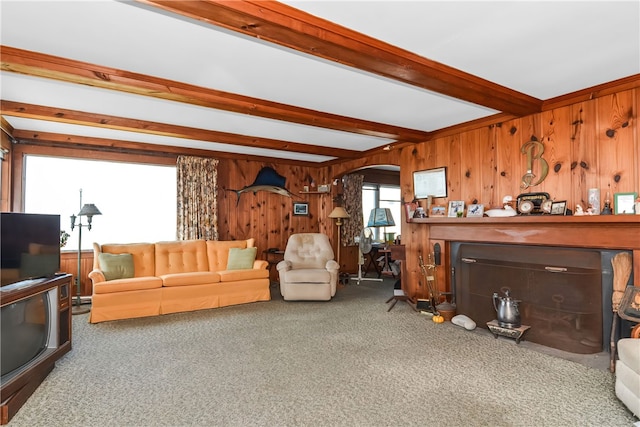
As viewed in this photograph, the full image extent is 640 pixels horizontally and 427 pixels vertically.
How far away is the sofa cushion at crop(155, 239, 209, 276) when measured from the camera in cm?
486

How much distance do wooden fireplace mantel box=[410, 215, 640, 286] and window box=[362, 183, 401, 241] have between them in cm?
377

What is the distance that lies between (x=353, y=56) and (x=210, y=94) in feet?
4.97

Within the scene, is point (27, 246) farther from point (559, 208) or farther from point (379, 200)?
point (379, 200)

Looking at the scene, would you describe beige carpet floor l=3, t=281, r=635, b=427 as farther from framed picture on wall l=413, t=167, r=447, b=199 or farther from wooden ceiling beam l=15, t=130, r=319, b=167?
wooden ceiling beam l=15, t=130, r=319, b=167

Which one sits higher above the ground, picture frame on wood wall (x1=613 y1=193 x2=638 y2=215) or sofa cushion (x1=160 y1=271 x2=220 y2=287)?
picture frame on wood wall (x1=613 y1=193 x2=638 y2=215)

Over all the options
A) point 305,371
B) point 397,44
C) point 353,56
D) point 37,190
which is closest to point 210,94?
point 353,56

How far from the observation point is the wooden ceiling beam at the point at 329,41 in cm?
180

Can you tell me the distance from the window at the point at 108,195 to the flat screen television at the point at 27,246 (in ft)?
8.26

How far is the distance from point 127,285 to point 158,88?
2.45 m

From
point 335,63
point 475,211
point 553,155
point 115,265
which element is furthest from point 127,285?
point 553,155

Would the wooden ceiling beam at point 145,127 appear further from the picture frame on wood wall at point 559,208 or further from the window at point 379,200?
the picture frame on wood wall at point 559,208

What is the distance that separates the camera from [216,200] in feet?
19.6

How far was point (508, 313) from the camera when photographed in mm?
3357

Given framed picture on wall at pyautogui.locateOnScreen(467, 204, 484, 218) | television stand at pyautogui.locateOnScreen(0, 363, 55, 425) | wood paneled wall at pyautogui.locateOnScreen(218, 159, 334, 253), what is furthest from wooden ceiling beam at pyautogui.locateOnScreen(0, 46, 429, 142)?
wood paneled wall at pyautogui.locateOnScreen(218, 159, 334, 253)
